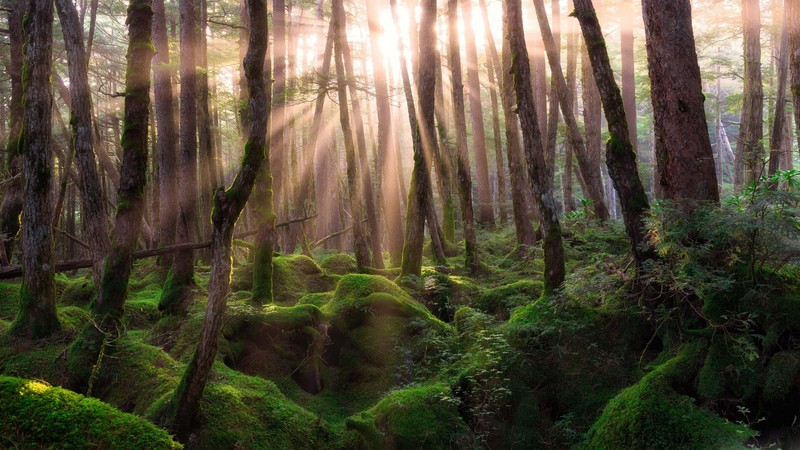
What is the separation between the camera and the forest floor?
523cm

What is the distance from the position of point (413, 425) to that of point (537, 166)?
14.3ft

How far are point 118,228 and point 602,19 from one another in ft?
63.7

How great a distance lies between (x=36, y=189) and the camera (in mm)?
7762

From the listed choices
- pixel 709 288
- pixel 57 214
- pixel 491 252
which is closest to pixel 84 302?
pixel 57 214

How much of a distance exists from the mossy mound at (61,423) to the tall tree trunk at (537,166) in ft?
19.3

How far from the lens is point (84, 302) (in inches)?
500

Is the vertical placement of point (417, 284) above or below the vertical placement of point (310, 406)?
above

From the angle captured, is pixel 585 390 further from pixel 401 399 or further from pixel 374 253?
pixel 374 253

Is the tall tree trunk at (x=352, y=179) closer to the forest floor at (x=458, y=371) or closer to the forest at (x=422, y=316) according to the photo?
the forest at (x=422, y=316)

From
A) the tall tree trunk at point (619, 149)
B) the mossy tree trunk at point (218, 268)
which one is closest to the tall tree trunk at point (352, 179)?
the tall tree trunk at point (619, 149)

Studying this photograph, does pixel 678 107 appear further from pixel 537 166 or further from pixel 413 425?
pixel 413 425

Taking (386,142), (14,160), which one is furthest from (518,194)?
(14,160)

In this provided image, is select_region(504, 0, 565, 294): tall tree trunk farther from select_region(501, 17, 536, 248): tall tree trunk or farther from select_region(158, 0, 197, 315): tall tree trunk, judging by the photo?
select_region(158, 0, 197, 315): tall tree trunk

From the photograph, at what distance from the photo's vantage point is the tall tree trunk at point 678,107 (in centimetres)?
686
